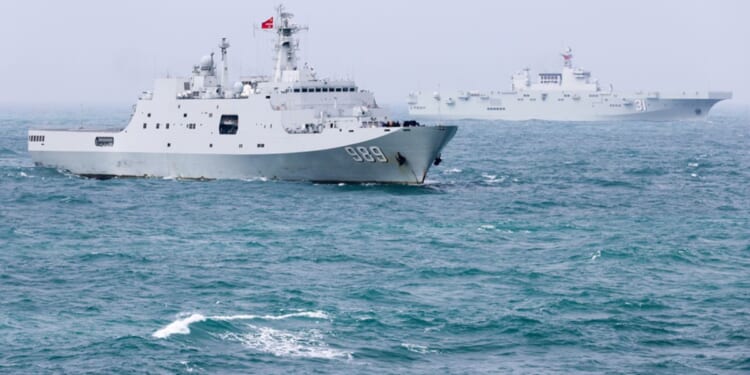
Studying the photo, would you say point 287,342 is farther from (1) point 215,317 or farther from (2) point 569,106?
(2) point 569,106

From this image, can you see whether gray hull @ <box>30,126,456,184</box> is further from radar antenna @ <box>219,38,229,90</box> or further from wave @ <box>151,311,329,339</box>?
wave @ <box>151,311,329,339</box>

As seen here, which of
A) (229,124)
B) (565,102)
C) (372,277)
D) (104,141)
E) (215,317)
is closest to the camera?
(215,317)

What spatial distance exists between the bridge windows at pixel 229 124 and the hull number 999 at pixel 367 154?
598 centimetres

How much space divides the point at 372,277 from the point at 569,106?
116 meters

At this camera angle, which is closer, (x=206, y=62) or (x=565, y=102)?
(x=206, y=62)

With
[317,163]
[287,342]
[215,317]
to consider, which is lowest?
[287,342]

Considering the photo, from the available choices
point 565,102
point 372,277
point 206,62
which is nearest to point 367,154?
point 206,62

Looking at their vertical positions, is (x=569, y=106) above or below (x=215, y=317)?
above

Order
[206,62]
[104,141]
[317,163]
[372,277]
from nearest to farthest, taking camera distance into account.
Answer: [372,277] < [317,163] < [104,141] < [206,62]

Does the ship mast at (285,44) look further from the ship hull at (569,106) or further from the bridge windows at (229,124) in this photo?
the ship hull at (569,106)

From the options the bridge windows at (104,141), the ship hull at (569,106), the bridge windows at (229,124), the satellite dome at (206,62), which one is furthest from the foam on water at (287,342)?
the ship hull at (569,106)

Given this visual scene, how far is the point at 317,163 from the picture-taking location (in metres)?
46.2

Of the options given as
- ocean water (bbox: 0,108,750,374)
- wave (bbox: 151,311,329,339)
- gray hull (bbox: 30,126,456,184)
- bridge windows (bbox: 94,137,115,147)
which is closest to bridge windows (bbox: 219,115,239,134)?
gray hull (bbox: 30,126,456,184)

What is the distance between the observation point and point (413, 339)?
21875mm
